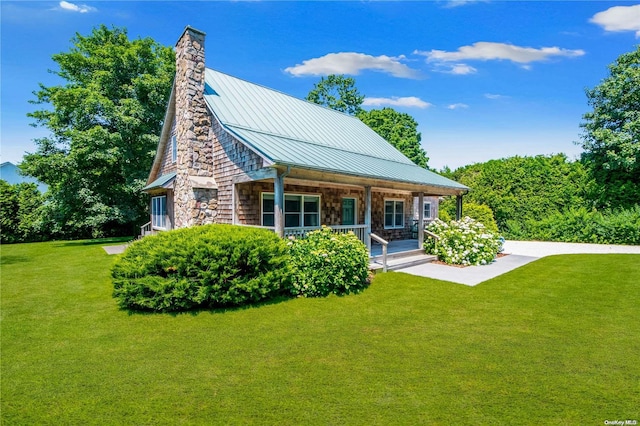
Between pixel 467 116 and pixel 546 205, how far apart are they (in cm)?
735

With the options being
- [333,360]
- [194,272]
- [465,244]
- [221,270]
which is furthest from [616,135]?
[194,272]

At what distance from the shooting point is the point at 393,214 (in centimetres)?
1568

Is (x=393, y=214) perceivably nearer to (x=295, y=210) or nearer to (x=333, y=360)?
(x=295, y=210)

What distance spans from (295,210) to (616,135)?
58.9 feet

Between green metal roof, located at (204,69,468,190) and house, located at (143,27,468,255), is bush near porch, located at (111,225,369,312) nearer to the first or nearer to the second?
house, located at (143,27,468,255)

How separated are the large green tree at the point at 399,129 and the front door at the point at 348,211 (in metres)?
17.1

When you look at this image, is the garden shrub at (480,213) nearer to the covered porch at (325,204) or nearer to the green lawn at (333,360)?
the covered porch at (325,204)

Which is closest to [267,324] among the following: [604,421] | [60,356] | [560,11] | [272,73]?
[60,356]

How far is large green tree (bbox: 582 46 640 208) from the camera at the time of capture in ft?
53.1

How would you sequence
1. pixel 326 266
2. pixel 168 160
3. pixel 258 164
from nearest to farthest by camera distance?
pixel 326 266, pixel 258 164, pixel 168 160

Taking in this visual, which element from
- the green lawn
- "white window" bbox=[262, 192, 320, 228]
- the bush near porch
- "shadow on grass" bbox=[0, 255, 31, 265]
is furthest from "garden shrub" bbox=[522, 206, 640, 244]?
"shadow on grass" bbox=[0, 255, 31, 265]

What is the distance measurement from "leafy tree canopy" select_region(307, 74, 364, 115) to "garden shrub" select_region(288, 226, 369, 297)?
95.3 feet

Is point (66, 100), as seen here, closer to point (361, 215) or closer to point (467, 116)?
point (361, 215)

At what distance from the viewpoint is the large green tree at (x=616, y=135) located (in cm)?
1617
